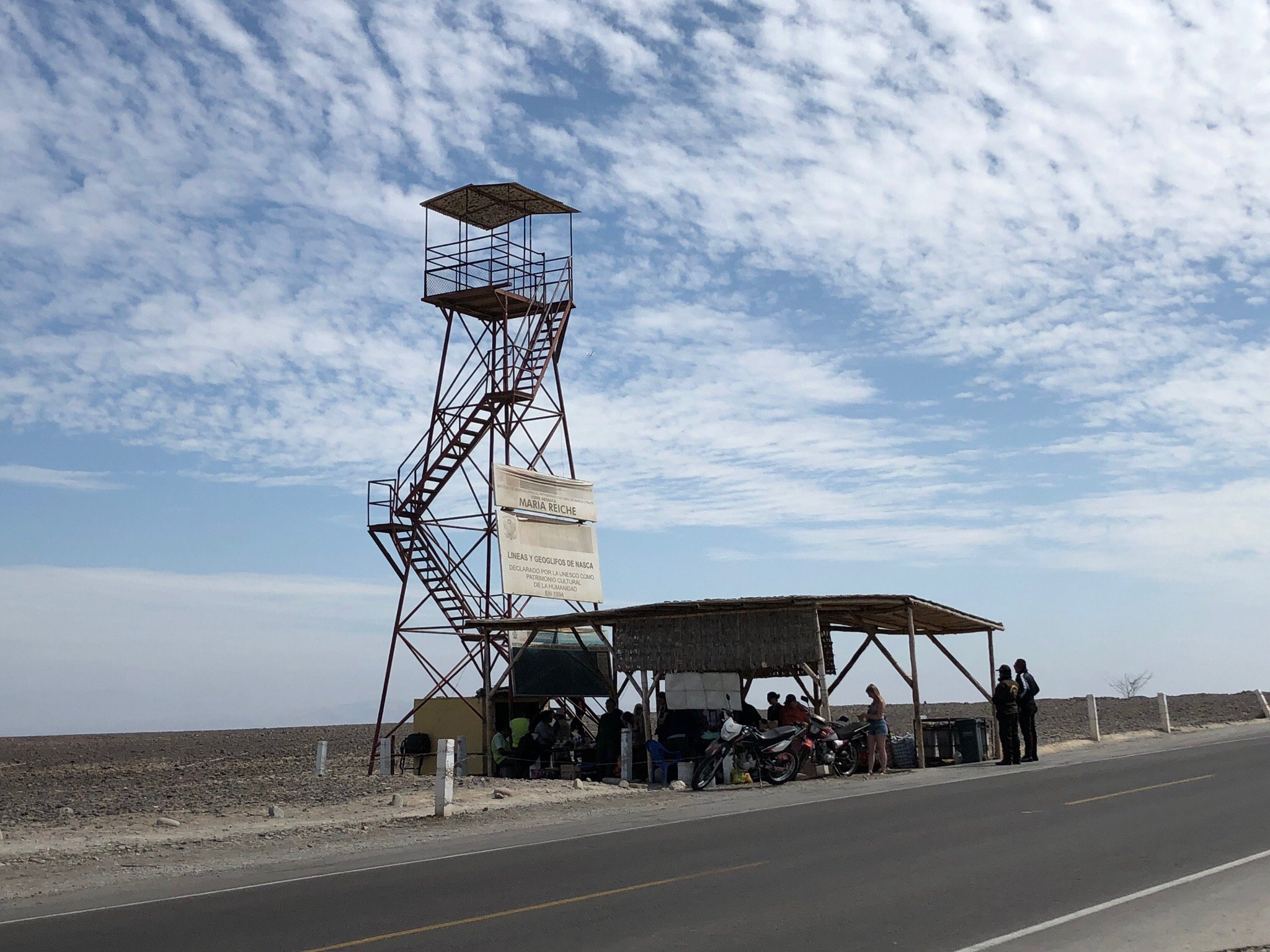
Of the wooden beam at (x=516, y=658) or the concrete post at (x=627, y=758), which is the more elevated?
the wooden beam at (x=516, y=658)

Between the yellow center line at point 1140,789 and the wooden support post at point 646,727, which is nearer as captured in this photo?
the yellow center line at point 1140,789

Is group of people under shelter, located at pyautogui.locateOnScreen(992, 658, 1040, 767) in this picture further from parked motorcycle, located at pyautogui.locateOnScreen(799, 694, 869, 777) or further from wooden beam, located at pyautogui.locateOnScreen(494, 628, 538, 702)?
wooden beam, located at pyautogui.locateOnScreen(494, 628, 538, 702)

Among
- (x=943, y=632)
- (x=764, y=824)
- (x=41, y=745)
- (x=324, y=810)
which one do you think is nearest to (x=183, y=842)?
(x=324, y=810)

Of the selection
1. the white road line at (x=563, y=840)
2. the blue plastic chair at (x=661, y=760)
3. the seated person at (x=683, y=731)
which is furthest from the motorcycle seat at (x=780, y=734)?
the white road line at (x=563, y=840)

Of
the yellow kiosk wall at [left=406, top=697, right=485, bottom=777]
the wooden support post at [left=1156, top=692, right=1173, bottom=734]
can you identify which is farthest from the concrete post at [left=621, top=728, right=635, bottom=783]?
the wooden support post at [left=1156, top=692, right=1173, bottom=734]

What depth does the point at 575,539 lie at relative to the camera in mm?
30688

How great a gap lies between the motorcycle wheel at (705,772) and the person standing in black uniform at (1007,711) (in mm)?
5481

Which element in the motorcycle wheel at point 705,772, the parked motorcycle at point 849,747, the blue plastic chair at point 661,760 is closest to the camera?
the motorcycle wheel at point 705,772

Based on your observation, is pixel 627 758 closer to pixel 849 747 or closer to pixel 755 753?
pixel 755 753

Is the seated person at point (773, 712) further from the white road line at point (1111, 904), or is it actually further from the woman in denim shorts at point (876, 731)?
the white road line at point (1111, 904)

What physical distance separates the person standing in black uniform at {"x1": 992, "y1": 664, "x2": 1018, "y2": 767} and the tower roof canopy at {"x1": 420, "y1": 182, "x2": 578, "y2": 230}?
16.6 metres

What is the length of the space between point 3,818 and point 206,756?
3775cm

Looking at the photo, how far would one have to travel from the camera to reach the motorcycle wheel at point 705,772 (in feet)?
69.7

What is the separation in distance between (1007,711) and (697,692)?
230 inches
